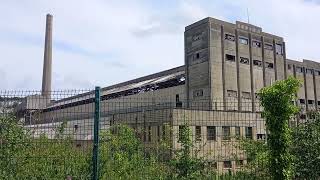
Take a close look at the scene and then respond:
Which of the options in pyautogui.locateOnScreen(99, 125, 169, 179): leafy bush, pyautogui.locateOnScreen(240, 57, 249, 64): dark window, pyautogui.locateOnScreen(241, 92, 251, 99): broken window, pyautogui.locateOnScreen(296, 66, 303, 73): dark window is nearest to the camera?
pyautogui.locateOnScreen(99, 125, 169, 179): leafy bush

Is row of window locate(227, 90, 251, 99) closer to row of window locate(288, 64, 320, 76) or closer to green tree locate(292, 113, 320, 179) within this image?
row of window locate(288, 64, 320, 76)

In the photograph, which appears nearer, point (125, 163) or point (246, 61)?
point (125, 163)

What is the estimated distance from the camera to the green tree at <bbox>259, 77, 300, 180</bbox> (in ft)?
31.3

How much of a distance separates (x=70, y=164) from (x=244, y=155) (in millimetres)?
5787

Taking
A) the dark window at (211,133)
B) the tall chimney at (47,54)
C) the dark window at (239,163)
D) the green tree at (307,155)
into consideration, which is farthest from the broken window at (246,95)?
the dark window at (211,133)

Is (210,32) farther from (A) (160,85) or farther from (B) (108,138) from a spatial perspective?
(B) (108,138)

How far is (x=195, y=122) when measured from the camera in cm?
1177

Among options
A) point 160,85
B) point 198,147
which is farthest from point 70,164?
point 160,85

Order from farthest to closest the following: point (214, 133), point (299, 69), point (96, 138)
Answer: point (299, 69)
point (214, 133)
point (96, 138)

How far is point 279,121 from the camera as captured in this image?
9750mm

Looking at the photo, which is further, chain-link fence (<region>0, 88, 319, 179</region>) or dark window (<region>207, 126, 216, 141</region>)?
dark window (<region>207, 126, 216, 141</region>)

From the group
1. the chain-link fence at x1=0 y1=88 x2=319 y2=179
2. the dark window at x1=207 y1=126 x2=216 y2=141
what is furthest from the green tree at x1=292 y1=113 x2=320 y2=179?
the dark window at x1=207 y1=126 x2=216 y2=141

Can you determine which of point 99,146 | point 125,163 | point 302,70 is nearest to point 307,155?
point 125,163

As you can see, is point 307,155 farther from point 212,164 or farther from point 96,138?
point 96,138
